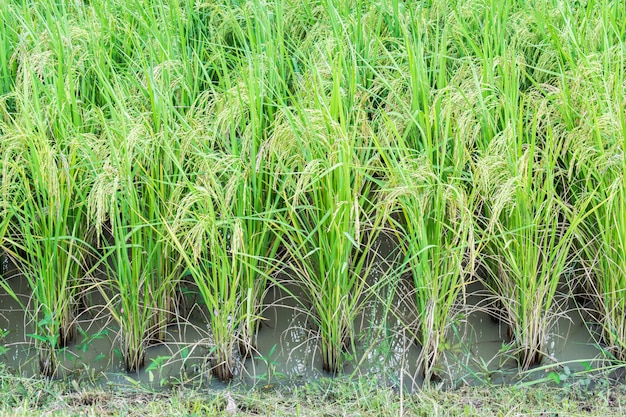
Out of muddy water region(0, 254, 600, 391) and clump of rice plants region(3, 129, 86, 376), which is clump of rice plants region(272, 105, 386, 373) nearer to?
muddy water region(0, 254, 600, 391)

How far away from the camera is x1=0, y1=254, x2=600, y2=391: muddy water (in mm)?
2674

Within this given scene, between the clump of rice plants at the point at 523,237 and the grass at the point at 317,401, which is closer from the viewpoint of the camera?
the grass at the point at 317,401

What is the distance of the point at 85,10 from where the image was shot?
12.6 feet

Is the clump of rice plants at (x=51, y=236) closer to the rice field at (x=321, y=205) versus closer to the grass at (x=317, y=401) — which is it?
the rice field at (x=321, y=205)

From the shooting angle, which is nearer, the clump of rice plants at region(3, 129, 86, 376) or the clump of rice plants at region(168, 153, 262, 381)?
the clump of rice plants at region(168, 153, 262, 381)

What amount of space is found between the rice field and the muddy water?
0.05 ft

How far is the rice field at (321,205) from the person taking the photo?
2.60m

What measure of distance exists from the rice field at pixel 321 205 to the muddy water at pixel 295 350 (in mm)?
14

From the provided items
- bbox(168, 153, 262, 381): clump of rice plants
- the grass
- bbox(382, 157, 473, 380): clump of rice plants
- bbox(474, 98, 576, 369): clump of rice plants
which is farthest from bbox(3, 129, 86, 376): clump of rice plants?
bbox(474, 98, 576, 369): clump of rice plants

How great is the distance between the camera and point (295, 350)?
280 cm

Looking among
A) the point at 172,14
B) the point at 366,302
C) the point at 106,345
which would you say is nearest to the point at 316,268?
the point at 366,302

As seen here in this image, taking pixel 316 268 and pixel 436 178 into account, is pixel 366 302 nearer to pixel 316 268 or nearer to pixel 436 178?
pixel 316 268

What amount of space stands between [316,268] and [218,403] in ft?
1.89

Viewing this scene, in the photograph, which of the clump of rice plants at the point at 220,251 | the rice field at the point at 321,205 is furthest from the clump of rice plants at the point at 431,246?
the clump of rice plants at the point at 220,251
